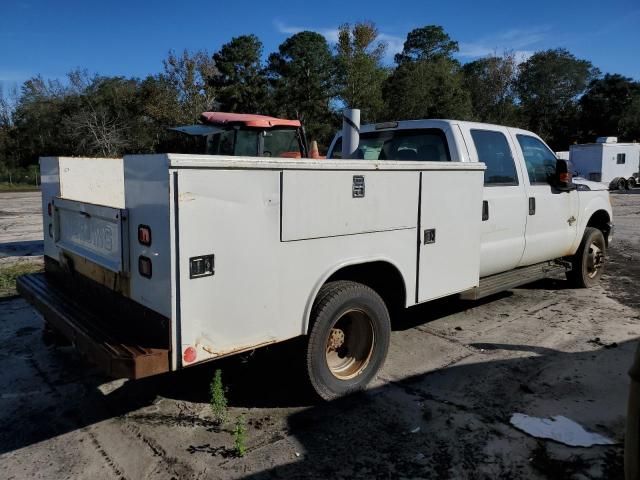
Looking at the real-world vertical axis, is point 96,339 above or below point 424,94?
below

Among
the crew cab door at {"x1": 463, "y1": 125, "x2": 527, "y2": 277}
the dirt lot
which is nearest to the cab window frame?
the crew cab door at {"x1": 463, "y1": 125, "x2": 527, "y2": 277}

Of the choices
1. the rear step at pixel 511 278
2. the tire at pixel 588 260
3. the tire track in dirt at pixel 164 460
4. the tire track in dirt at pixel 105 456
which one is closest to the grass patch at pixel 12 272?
the tire track in dirt at pixel 105 456

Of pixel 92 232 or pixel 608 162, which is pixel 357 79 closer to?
pixel 608 162

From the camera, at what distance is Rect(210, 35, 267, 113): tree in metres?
40.3

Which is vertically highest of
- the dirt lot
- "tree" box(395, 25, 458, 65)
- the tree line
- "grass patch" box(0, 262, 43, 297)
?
"tree" box(395, 25, 458, 65)

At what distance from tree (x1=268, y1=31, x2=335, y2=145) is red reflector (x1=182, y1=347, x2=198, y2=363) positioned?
38.6m

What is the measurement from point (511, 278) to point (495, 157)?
1331mm

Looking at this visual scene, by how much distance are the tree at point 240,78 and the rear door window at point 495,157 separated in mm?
36629

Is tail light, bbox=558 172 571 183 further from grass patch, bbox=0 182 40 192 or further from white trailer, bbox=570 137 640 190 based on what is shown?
grass patch, bbox=0 182 40 192

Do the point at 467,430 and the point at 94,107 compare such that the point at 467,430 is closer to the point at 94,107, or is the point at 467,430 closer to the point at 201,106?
the point at 201,106

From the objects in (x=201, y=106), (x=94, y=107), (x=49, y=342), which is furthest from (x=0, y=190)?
Result: (x=49, y=342)

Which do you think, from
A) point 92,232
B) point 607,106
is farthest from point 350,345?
point 607,106

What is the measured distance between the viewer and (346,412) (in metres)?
3.78

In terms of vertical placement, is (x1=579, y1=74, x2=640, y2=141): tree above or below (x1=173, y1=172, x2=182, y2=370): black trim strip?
above
